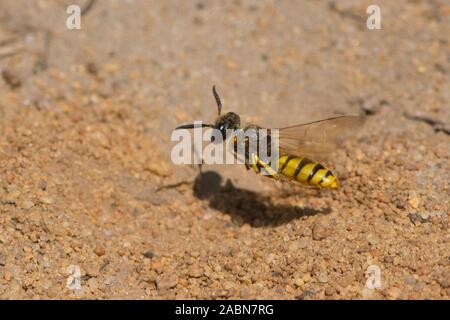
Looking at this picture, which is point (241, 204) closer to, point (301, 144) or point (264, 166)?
point (264, 166)

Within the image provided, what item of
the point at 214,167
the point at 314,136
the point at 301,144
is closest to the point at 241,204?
the point at 214,167

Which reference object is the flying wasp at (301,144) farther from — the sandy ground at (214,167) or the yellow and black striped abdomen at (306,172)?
the sandy ground at (214,167)

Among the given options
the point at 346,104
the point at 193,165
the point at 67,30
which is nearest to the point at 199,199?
the point at 193,165

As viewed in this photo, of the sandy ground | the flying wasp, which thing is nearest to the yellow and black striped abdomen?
the flying wasp

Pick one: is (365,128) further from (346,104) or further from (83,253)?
(83,253)

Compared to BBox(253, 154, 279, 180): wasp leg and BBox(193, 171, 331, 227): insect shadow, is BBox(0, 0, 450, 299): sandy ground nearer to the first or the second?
BBox(193, 171, 331, 227): insect shadow
